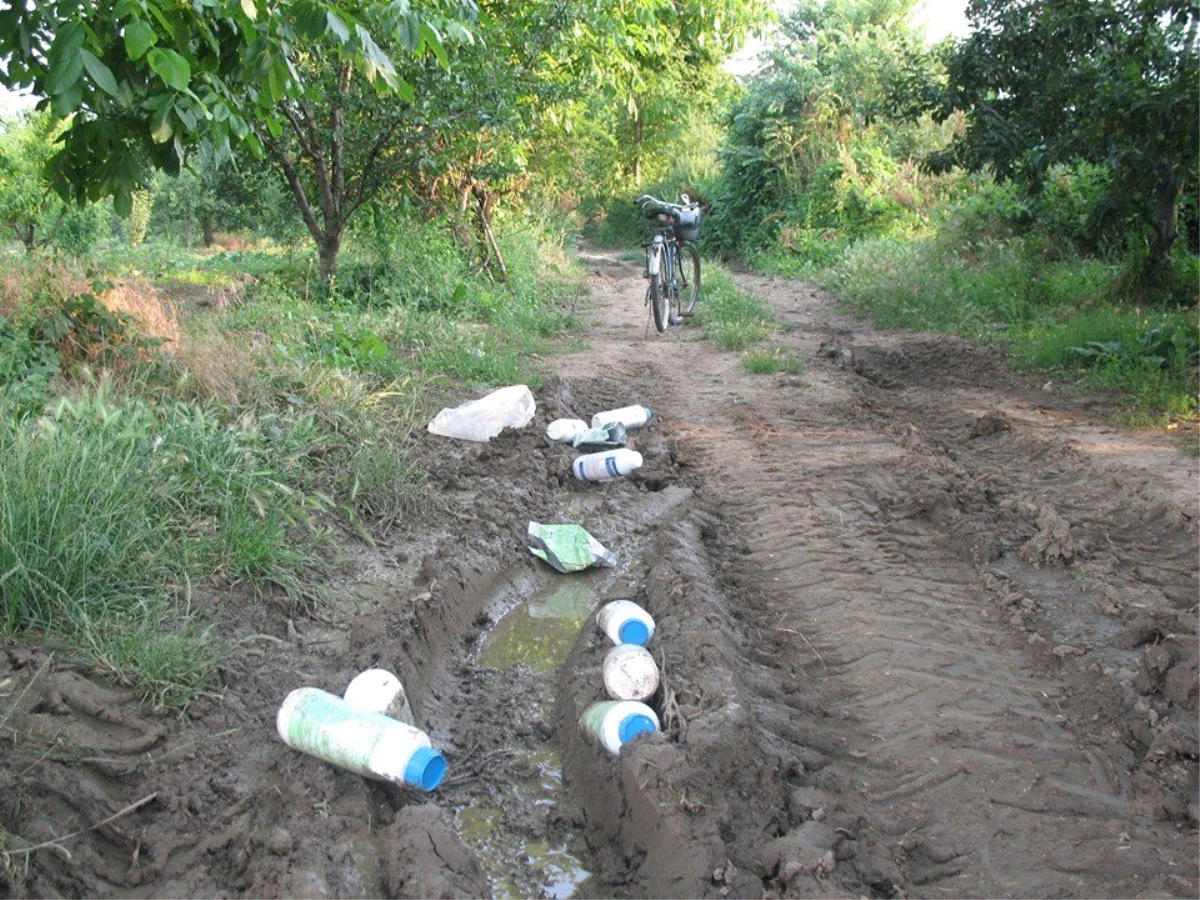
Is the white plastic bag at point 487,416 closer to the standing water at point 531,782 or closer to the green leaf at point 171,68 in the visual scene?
the standing water at point 531,782

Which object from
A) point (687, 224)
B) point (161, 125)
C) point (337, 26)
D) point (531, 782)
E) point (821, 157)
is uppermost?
point (337, 26)

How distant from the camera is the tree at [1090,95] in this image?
25.7 feet

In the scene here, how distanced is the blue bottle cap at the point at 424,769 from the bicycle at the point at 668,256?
8745 millimetres

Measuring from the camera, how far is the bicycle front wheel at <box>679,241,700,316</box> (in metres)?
12.7

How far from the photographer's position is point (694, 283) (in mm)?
13039

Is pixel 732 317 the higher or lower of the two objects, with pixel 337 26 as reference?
lower

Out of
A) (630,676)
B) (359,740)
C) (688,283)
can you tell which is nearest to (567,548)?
(630,676)

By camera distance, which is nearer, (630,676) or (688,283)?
(630,676)

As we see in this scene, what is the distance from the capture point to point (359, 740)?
324cm

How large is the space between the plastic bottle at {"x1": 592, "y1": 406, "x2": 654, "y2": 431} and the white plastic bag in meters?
0.50

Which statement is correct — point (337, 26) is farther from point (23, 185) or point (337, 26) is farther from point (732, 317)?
point (23, 185)

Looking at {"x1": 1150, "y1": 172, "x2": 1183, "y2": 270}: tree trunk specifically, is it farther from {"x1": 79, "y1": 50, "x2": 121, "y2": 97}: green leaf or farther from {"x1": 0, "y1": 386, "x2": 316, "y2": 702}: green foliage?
{"x1": 79, "y1": 50, "x2": 121, "y2": 97}: green leaf

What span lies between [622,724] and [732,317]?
9244 millimetres

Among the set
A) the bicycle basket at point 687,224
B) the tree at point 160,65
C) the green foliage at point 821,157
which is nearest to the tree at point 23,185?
the bicycle basket at point 687,224
